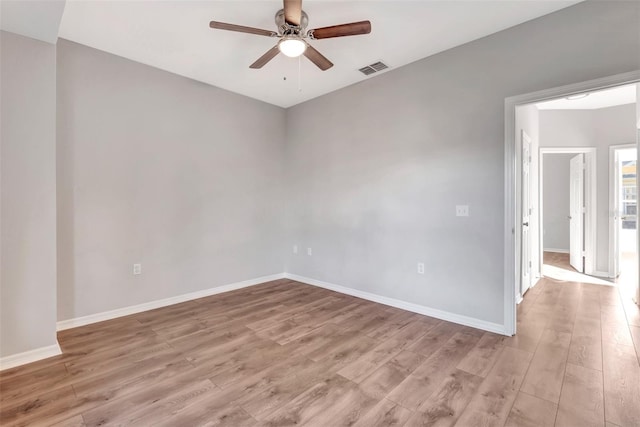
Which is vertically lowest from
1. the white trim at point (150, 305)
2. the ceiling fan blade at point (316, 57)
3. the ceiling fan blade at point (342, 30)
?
the white trim at point (150, 305)

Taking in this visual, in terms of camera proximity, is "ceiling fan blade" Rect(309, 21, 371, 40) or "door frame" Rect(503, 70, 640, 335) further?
"door frame" Rect(503, 70, 640, 335)

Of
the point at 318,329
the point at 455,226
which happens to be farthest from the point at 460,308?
the point at 318,329

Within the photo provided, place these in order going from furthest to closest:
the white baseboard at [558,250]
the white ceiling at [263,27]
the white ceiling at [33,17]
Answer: the white baseboard at [558,250] → the white ceiling at [263,27] → the white ceiling at [33,17]

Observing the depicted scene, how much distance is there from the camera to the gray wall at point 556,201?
6793mm

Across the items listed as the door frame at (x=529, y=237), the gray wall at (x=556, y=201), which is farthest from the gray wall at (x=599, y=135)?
the gray wall at (x=556, y=201)

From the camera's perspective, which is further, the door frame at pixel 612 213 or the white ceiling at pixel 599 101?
the door frame at pixel 612 213

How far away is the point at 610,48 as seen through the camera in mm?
2086

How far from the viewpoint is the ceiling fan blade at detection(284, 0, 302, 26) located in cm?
190

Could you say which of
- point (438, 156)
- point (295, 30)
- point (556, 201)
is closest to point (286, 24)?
point (295, 30)

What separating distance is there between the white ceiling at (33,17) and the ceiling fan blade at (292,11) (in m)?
1.52

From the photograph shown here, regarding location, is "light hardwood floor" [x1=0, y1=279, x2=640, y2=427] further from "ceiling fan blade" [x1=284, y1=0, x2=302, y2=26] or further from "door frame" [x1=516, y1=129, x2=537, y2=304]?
"ceiling fan blade" [x1=284, y1=0, x2=302, y2=26]

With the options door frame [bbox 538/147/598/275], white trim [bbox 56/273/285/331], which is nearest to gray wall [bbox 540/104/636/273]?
door frame [bbox 538/147/598/275]

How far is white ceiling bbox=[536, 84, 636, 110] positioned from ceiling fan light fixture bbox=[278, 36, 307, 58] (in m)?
3.74

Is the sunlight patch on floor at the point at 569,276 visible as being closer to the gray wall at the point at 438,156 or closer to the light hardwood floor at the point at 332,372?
the light hardwood floor at the point at 332,372
